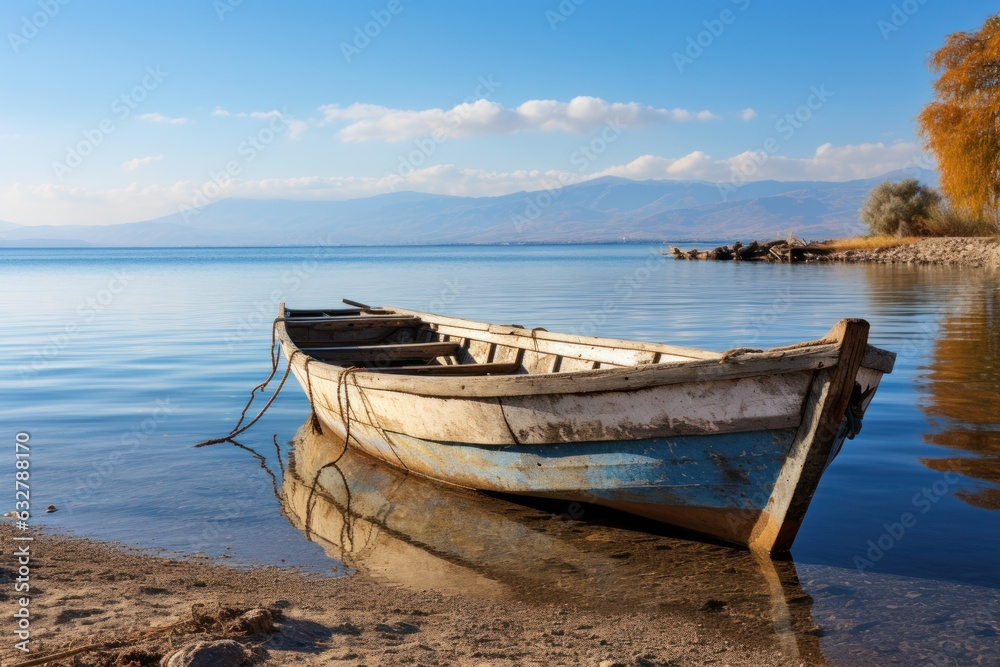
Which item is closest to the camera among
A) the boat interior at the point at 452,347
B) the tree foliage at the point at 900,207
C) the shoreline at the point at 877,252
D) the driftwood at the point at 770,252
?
the boat interior at the point at 452,347

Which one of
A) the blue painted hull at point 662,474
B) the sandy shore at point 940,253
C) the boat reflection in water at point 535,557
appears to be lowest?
the boat reflection in water at point 535,557

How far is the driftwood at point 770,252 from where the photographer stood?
51062 mm

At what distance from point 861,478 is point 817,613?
2847mm

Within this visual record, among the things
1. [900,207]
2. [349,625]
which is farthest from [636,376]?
[900,207]

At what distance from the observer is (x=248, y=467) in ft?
25.2

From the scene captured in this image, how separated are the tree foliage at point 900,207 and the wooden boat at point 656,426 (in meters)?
47.0

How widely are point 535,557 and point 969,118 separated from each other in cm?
2907

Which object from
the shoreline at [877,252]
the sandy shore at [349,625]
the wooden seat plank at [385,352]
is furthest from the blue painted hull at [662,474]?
the shoreline at [877,252]

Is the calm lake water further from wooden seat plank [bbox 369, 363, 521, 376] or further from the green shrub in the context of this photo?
the green shrub

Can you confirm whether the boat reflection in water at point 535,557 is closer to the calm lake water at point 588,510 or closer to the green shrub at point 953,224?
the calm lake water at point 588,510

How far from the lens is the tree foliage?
4697 cm

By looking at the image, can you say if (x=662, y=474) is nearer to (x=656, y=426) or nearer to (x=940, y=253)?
(x=656, y=426)

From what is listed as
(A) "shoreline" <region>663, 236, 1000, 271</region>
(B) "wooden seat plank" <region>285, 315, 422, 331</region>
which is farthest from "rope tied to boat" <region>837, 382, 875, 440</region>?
(A) "shoreline" <region>663, 236, 1000, 271</region>

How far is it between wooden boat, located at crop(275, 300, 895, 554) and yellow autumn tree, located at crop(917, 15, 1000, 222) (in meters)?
26.5
